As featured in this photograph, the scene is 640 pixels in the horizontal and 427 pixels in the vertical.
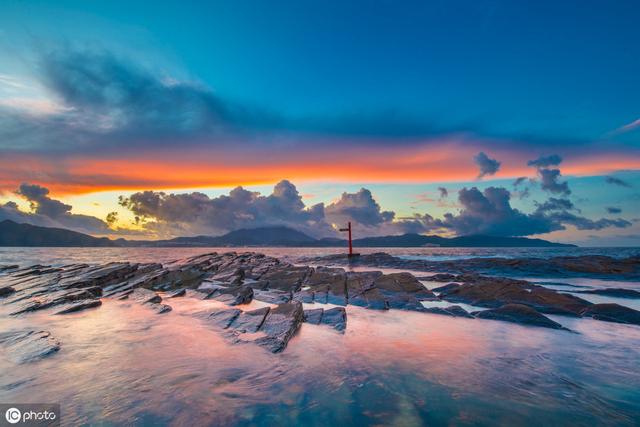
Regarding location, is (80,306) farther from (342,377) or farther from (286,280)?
(342,377)

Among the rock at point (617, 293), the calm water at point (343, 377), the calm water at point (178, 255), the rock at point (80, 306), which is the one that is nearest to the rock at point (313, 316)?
the calm water at point (343, 377)

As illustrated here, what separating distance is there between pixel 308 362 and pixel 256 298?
958cm

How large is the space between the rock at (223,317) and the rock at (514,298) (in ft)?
39.7

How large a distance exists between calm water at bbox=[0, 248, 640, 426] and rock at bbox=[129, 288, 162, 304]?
4.70 m

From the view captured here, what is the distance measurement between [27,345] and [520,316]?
59.3 feet

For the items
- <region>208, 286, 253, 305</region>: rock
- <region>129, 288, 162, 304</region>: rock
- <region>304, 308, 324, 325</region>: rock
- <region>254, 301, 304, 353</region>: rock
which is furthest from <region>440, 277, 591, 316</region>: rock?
<region>129, 288, 162, 304</region>: rock

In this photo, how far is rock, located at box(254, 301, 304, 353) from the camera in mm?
9922

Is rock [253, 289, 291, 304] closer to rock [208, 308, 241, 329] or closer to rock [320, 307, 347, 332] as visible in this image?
rock [208, 308, 241, 329]

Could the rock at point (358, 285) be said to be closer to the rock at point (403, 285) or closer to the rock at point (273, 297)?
the rock at point (403, 285)

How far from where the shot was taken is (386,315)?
14641mm

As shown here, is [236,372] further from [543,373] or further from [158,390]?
[543,373]

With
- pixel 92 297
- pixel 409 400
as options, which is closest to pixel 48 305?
pixel 92 297

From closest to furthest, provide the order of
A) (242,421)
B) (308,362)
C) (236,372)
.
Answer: (242,421) → (236,372) → (308,362)

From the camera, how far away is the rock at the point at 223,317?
40.6 ft
